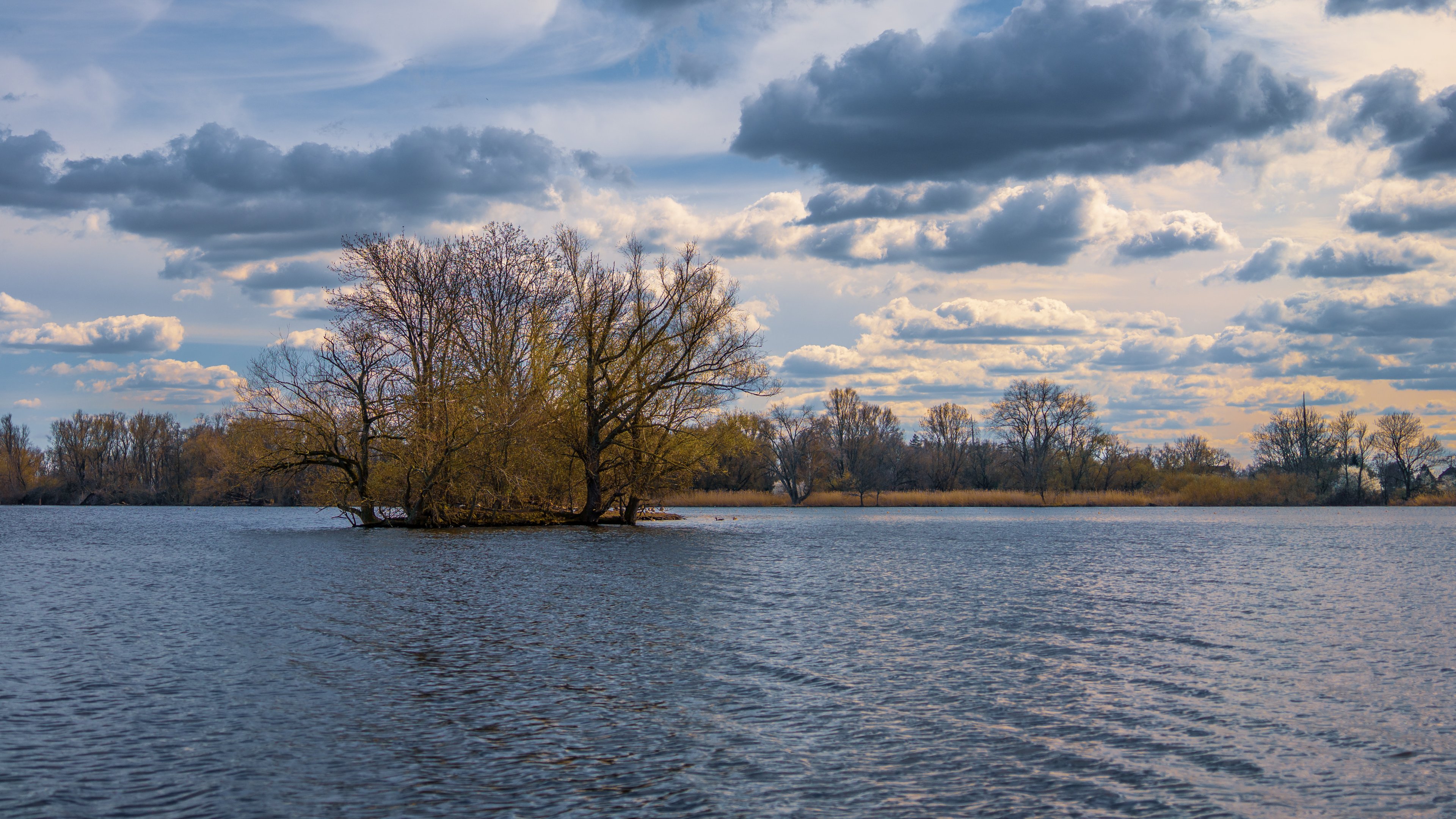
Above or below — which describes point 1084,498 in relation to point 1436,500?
above

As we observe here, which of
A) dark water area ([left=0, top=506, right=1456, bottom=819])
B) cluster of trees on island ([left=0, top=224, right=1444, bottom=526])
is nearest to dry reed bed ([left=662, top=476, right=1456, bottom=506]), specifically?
cluster of trees on island ([left=0, top=224, right=1444, bottom=526])

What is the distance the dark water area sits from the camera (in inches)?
352

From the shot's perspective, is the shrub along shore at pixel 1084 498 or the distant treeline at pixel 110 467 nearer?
the shrub along shore at pixel 1084 498

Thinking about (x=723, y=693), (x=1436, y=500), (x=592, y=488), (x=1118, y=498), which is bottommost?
(x=1436, y=500)

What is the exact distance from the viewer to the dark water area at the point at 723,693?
895cm

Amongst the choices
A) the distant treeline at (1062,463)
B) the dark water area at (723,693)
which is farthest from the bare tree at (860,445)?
the dark water area at (723,693)

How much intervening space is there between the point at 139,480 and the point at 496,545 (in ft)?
392

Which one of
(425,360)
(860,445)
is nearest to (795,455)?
(860,445)

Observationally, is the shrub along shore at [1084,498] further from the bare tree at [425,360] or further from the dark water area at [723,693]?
the dark water area at [723,693]

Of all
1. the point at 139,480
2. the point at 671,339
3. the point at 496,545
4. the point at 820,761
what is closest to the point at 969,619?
the point at 820,761

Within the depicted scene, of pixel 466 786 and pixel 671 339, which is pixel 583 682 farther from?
pixel 671 339

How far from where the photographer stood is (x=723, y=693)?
12984 millimetres

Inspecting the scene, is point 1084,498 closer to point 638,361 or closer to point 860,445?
point 860,445

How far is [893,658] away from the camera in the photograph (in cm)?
1531
